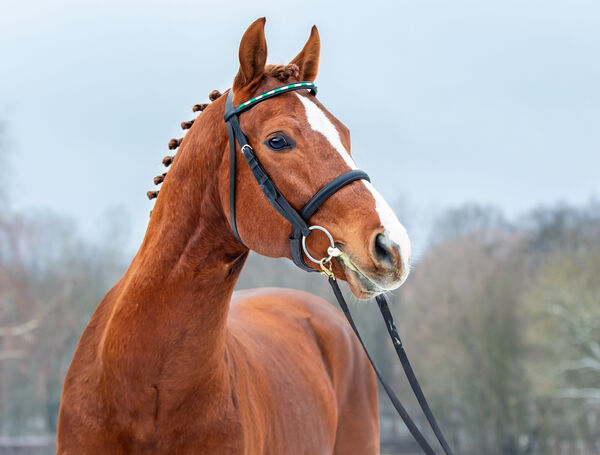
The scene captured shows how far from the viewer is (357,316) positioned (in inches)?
856

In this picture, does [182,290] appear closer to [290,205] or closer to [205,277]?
[205,277]

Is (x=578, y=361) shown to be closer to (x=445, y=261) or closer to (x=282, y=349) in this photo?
(x=445, y=261)

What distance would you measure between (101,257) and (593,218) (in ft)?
71.9

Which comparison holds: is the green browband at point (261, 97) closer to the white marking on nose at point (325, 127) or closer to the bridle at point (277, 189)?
the bridle at point (277, 189)

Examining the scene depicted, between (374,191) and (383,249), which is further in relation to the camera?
(374,191)

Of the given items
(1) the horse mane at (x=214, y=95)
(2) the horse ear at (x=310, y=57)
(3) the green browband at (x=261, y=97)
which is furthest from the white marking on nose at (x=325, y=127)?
(2) the horse ear at (x=310, y=57)

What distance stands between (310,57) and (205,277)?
113cm

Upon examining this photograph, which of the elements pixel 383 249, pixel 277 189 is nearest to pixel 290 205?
pixel 277 189

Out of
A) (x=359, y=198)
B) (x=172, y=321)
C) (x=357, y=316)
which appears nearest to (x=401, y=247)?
(x=359, y=198)

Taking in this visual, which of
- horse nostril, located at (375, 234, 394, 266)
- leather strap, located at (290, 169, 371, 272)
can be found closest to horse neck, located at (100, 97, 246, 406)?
leather strap, located at (290, 169, 371, 272)

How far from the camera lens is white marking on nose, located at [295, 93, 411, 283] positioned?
2.09m

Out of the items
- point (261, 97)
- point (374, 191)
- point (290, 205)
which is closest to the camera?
point (374, 191)

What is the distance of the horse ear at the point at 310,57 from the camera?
2.92 metres

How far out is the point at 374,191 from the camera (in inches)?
88.6
